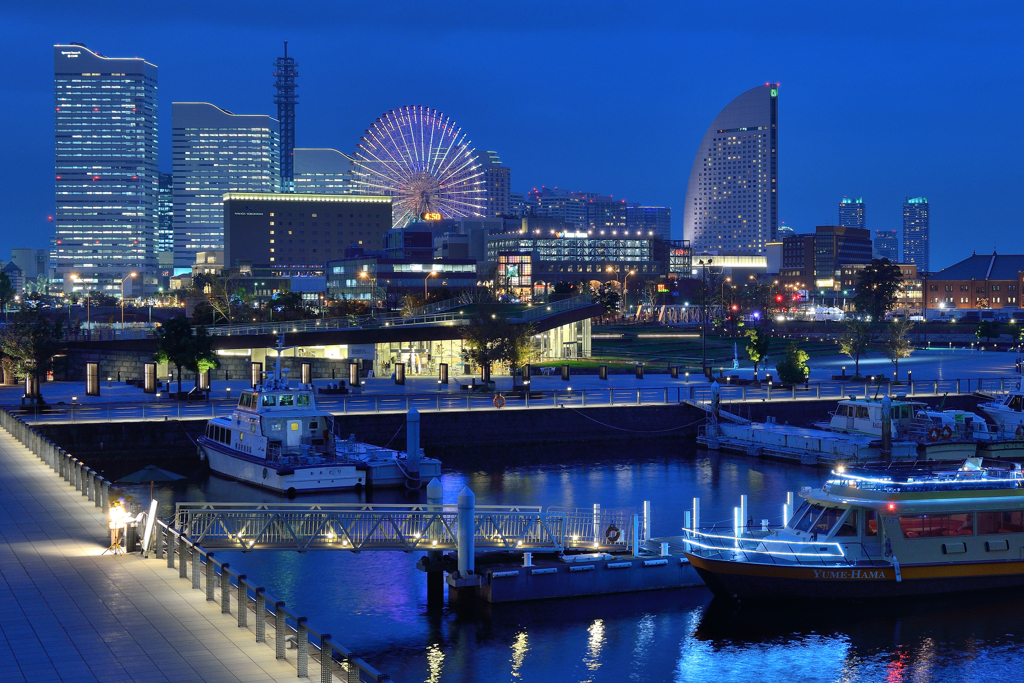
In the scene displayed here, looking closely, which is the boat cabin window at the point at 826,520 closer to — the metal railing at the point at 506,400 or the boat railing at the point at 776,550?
the boat railing at the point at 776,550

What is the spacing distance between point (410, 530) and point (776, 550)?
9.63 meters

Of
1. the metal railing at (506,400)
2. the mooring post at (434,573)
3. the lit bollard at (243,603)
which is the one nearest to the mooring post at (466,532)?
the mooring post at (434,573)

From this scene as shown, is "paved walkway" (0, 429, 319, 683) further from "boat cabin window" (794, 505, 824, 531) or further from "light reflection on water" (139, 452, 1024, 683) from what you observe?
"boat cabin window" (794, 505, 824, 531)

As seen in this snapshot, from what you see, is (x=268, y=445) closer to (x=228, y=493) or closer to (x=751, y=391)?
(x=228, y=493)

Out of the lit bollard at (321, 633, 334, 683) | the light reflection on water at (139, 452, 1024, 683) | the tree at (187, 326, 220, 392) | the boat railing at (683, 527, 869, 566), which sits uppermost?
the tree at (187, 326, 220, 392)

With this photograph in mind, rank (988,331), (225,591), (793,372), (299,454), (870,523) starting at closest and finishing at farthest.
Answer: (225,591) → (870,523) → (299,454) → (793,372) → (988,331)

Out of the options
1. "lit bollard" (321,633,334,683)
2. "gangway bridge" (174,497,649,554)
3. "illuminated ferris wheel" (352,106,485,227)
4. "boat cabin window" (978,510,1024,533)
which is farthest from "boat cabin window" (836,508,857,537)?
"illuminated ferris wheel" (352,106,485,227)

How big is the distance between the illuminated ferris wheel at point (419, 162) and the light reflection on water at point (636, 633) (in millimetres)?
142319

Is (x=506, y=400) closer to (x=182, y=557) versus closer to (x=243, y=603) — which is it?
(x=182, y=557)

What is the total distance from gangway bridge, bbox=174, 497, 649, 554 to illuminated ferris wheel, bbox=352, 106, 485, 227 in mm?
144006

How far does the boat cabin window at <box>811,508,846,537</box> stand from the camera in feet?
91.5

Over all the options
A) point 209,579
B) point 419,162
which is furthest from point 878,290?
point 209,579

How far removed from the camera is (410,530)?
26.8m

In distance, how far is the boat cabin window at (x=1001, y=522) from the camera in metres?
28.4
